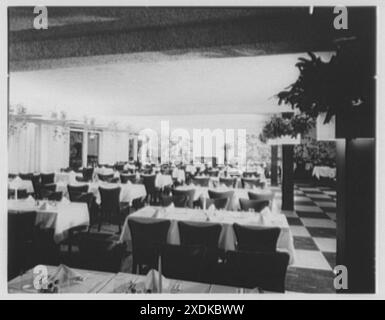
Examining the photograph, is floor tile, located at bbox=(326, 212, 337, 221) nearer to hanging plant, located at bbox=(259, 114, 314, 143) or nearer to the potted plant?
hanging plant, located at bbox=(259, 114, 314, 143)

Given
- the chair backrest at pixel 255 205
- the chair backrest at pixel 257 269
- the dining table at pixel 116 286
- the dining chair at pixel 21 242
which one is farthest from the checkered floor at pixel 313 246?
the dining chair at pixel 21 242

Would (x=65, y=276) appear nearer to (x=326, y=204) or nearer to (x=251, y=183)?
(x=251, y=183)

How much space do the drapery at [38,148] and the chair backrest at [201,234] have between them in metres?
6.90

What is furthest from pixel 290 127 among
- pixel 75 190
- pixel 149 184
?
pixel 75 190

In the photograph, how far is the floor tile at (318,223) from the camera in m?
5.12

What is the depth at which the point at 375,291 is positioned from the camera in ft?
6.12

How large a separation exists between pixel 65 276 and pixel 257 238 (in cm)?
151

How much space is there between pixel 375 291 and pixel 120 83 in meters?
3.78

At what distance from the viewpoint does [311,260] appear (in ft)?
11.7

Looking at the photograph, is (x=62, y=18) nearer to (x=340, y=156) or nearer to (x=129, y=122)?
(x=340, y=156)

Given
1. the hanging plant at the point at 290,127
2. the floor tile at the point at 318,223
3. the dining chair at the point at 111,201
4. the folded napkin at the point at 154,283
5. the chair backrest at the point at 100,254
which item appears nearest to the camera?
the folded napkin at the point at 154,283

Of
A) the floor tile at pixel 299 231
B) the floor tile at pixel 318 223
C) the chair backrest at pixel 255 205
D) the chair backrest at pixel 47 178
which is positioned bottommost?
the floor tile at pixel 299 231

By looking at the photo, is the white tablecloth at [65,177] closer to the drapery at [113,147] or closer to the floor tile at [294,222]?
the floor tile at [294,222]

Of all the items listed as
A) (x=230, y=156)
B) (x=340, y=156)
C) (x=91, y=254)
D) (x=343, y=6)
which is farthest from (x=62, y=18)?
(x=230, y=156)
